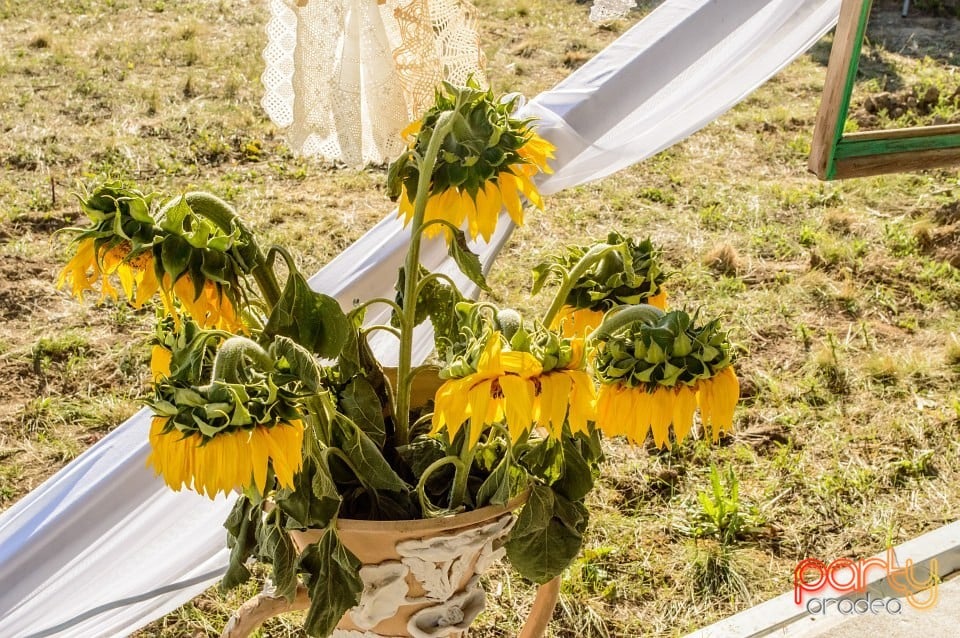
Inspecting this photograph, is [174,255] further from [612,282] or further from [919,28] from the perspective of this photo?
[919,28]

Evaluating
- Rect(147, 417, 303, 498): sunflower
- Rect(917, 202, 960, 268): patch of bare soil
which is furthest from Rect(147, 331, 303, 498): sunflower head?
Rect(917, 202, 960, 268): patch of bare soil

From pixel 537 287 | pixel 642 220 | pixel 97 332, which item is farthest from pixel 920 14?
pixel 537 287

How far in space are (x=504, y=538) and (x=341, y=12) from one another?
2.25 feet

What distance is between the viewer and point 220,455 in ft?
2.38

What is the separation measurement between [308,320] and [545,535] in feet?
1.01

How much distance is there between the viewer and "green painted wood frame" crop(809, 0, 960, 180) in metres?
1.38

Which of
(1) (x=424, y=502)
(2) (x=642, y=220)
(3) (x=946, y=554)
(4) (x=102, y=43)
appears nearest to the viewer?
(1) (x=424, y=502)

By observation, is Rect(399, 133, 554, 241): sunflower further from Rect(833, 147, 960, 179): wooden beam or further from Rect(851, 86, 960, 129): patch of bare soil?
Rect(851, 86, 960, 129): patch of bare soil

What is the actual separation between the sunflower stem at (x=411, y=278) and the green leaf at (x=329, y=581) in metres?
0.15

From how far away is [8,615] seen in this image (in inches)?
46.8

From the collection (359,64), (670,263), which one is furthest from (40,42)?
(359,64)

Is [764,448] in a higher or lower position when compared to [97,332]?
lower

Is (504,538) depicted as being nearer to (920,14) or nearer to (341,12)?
(341,12)

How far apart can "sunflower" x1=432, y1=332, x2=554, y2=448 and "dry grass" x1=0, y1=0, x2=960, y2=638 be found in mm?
344
